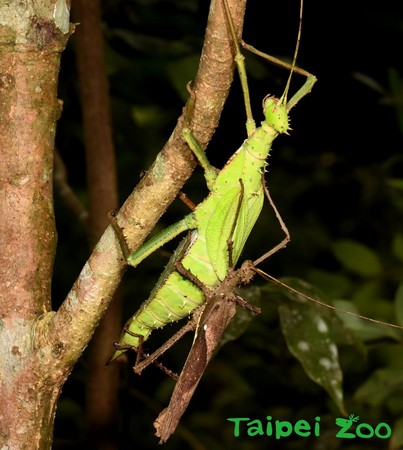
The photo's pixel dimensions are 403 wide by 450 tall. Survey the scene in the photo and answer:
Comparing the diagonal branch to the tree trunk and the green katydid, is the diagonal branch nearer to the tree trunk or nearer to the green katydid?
the tree trunk

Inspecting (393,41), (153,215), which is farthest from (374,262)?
(153,215)

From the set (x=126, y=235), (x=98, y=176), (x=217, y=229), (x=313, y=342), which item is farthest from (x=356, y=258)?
(x=126, y=235)

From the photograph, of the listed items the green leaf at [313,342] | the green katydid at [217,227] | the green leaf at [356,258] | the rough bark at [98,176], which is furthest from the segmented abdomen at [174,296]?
the green leaf at [356,258]

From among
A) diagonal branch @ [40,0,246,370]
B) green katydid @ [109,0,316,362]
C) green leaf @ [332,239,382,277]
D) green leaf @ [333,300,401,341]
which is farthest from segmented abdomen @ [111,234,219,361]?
green leaf @ [332,239,382,277]

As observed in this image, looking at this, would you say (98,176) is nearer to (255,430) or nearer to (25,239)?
(25,239)

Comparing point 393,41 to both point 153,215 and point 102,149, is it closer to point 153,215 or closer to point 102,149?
point 102,149
